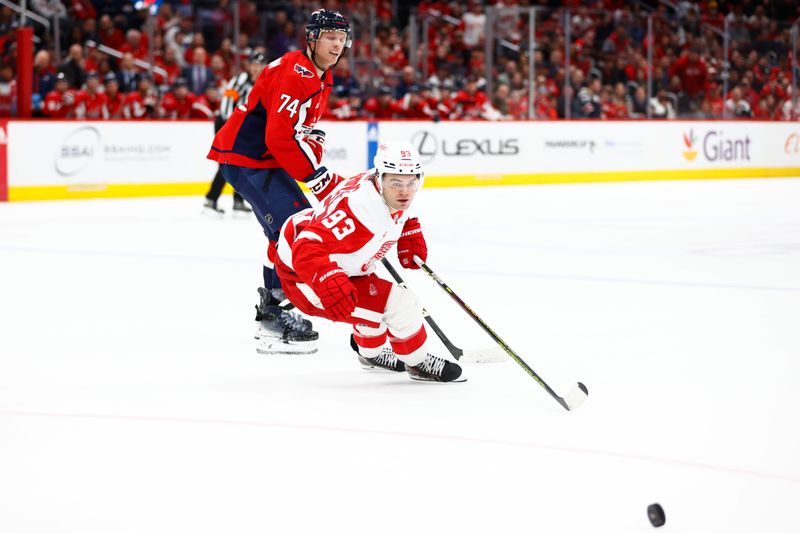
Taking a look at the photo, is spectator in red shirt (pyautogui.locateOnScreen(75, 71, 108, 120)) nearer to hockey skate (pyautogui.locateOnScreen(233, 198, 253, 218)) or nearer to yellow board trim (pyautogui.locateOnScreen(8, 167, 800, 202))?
yellow board trim (pyautogui.locateOnScreen(8, 167, 800, 202))

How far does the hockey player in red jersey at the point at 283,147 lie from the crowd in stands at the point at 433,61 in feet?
24.1

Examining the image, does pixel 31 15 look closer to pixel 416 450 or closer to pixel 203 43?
pixel 203 43

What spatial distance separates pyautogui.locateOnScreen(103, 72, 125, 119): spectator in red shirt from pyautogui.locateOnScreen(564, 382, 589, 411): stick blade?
9.21m

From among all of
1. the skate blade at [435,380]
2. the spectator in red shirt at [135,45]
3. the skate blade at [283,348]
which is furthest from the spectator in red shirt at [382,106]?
the skate blade at [435,380]

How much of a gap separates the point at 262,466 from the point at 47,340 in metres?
1.92

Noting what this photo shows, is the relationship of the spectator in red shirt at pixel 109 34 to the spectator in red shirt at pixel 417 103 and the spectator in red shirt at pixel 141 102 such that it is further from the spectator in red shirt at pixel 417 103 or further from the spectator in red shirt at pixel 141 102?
the spectator in red shirt at pixel 417 103

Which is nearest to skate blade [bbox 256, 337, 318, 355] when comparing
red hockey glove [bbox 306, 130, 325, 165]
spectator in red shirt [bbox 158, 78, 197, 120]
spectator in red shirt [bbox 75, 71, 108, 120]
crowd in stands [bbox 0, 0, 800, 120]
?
red hockey glove [bbox 306, 130, 325, 165]

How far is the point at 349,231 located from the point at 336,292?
29cm

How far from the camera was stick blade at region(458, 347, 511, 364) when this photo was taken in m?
3.88

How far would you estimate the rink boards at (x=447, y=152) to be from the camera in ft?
36.0

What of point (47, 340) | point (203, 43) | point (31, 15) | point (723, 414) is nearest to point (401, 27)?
point (203, 43)

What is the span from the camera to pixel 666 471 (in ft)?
8.43

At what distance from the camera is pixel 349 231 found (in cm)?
348

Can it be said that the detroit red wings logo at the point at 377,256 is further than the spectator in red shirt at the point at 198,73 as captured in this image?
No
